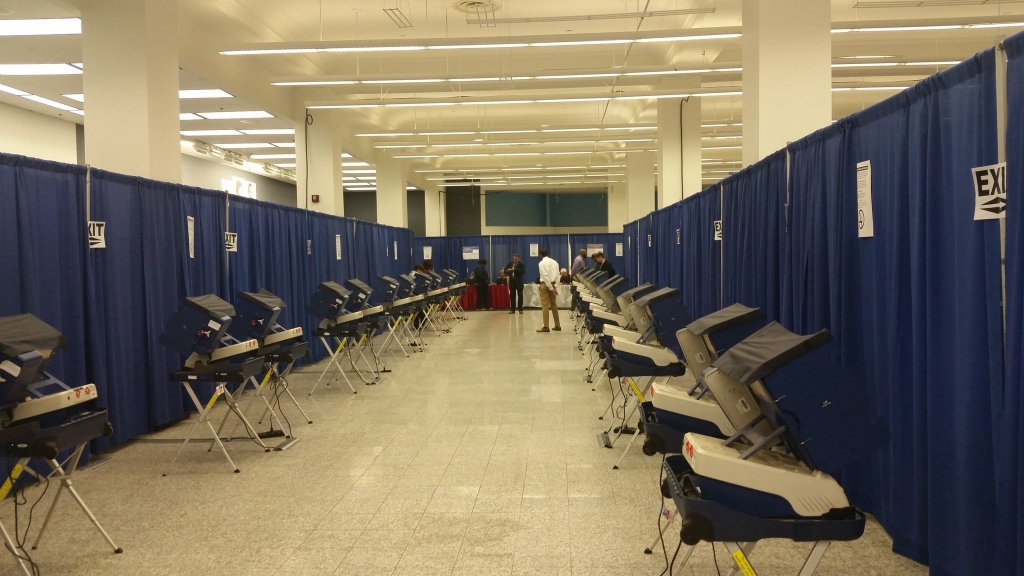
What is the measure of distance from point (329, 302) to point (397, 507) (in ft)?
15.4

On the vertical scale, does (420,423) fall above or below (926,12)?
below

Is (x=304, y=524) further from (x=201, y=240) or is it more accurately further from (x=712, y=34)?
(x=712, y=34)

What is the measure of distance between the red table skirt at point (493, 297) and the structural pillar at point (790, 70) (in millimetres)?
15680

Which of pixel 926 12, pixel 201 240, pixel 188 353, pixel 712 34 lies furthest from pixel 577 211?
pixel 188 353

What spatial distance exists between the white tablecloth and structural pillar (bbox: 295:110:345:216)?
29.4 ft

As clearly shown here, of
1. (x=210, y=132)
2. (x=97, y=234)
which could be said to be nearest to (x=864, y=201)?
(x=97, y=234)

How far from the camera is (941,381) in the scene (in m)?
3.04

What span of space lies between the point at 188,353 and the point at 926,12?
1102cm

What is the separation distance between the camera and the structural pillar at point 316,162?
1475cm

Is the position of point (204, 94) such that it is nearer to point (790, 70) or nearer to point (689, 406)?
point (790, 70)

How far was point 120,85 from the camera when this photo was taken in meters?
7.90

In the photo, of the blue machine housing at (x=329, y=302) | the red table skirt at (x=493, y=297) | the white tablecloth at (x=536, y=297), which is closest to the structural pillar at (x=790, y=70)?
the blue machine housing at (x=329, y=302)

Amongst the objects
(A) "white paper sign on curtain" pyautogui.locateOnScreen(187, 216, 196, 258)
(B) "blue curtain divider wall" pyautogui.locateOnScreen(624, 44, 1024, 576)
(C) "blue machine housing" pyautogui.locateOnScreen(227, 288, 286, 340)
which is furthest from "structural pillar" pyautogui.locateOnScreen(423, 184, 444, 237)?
(B) "blue curtain divider wall" pyautogui.locateOnScreen(624, 44, 1024, 576)

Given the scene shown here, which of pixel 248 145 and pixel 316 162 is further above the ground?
pixel 248 145
